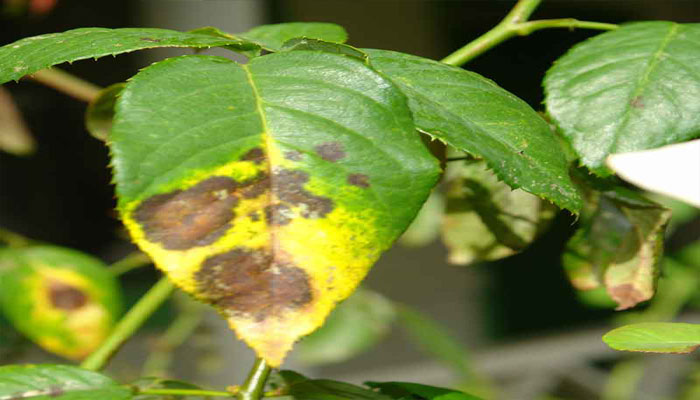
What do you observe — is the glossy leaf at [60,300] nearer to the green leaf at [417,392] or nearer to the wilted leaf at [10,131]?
the wilted leaf at [10,131]

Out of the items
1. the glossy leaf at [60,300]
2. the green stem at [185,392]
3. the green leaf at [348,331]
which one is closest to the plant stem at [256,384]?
the green stem at [185,392]

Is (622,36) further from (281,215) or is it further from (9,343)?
(9,343)

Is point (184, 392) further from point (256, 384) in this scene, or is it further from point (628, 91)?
point (628, 91)

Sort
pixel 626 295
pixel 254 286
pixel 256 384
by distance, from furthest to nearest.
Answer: pixel 626 295, pixel 256 384, pixel 254 286

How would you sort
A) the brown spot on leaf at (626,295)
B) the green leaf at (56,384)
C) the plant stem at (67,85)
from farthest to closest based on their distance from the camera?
the plant stem at (67,85) < the brown spot on leaf at (626,295) < the green leaf at (56,384)

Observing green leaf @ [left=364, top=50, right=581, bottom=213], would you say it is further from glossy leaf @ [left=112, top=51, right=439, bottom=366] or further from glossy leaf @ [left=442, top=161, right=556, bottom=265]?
glossy leaf @ [left=442, top=161, right=556, bottom=265]

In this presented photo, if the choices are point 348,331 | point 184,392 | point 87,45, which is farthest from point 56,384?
point 348,331
